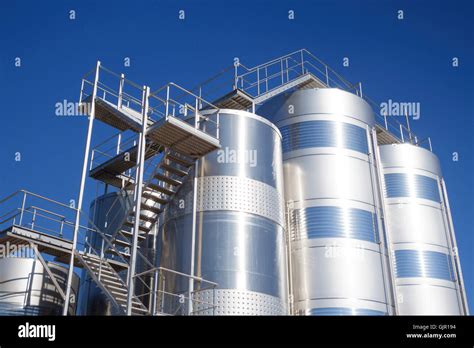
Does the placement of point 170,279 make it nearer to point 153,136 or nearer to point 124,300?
point 124,300

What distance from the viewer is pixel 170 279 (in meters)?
21.0

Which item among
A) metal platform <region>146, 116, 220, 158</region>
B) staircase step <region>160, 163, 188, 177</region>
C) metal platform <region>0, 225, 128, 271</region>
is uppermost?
metal platform <region>146, 116, 220, 158</region>

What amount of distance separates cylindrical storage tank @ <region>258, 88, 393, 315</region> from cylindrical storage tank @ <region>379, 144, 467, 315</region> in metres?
2.25

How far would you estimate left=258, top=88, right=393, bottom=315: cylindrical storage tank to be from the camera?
2389 centimetres

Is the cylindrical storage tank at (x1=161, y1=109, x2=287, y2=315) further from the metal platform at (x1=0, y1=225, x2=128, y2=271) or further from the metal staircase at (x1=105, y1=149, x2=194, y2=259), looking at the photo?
the metal platform at (x1=0, y1=225, x2=128, y2=271)

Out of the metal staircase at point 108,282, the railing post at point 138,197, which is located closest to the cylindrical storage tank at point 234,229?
the metal staircase at point 108,282

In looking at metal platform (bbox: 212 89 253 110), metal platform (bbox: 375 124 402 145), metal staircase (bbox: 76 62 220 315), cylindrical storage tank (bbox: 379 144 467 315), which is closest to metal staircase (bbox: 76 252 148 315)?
metal staircase (bbox: 76 62 220 315)

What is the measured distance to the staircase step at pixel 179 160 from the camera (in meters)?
22.4

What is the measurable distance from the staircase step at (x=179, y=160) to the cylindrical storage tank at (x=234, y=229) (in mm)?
483

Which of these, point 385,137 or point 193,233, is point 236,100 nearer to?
point 193,233

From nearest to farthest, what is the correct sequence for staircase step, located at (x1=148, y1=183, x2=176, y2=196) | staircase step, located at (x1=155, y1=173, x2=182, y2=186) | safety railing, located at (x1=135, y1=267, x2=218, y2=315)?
safety railing, located at (x1=135, y1=267, x2=218, y2=315) → staircase step, located at (x1=155, y1=173, x2=182, y2=186) → staircase step, located at (x1=148, y1=183, x2=176, y2=196)
